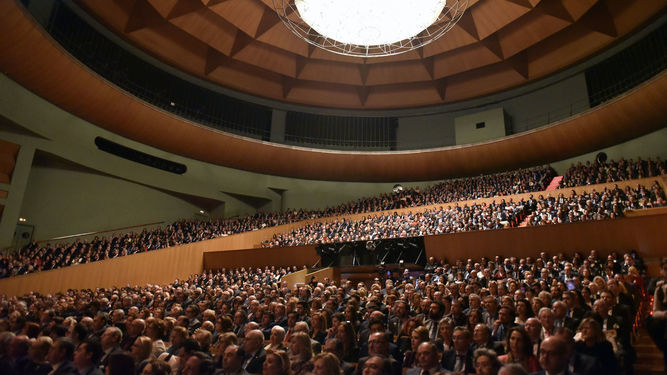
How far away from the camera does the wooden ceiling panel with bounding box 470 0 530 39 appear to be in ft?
39.5

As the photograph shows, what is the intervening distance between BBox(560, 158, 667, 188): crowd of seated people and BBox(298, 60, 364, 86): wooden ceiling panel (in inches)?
333

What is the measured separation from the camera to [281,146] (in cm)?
1580

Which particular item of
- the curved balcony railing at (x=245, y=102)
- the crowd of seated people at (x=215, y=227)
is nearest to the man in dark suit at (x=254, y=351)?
the crowd of seated people at (x=215, y=227)

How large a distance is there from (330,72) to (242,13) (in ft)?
14.9

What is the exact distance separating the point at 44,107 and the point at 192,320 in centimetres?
941

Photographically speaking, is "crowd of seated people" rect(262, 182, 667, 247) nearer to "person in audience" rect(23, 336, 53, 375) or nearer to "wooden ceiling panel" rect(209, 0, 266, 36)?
"wooden ceiling panel" rect(209, 0, 266, 36)

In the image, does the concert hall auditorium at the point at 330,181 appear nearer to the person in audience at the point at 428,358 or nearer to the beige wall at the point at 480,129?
the person in audience at the point at 428,358

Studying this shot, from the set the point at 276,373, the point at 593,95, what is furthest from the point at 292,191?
the point at 276,373

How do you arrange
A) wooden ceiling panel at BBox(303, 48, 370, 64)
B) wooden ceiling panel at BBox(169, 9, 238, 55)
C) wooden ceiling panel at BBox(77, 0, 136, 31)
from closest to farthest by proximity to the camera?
wooden ceiling panel at BBox(77, 0, 136, 31)
wooden ceiling panel at BBox(169, 9, 238, 55)
wooden ceiling panel at BBox(303, 48, 370, 64)

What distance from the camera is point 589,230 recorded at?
25.2 feet

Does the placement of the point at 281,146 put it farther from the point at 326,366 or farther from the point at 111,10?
the point at 326,366

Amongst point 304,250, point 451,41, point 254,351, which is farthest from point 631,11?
point 254,351

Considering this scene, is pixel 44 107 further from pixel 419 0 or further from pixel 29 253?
pixel 419 0

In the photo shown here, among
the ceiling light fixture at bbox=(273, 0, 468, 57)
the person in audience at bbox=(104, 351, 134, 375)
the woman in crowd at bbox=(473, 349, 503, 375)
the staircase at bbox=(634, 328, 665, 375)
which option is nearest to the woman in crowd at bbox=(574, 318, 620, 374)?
the woman in crowd at bbox=(473, 349, 503, 375)
